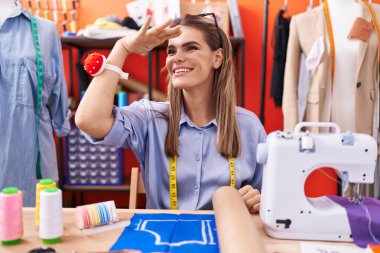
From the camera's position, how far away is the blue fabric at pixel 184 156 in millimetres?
1417

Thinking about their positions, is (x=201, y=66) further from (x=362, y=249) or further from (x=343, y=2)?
(x=343, y=2)

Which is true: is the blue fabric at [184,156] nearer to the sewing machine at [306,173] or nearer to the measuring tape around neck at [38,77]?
the sewing machine at [306,173]

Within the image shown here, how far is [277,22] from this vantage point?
275 centimetres

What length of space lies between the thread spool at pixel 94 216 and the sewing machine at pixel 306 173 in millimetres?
445

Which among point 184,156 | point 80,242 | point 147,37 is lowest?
point 80,242

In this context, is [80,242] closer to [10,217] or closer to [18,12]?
[10,217]

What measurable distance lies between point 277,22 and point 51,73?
5.50 feet


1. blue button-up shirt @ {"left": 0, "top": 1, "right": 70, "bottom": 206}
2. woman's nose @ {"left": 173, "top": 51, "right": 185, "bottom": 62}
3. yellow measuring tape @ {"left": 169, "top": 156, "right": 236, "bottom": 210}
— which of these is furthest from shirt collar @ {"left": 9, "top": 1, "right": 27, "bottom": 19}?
yellow measuring tape @ {"left": 169, "top": 156, "right": 236, "bottom": 210}

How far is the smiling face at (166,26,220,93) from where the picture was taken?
148 centimetres

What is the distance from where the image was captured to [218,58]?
1600 mm

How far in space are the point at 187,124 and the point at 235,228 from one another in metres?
0.69

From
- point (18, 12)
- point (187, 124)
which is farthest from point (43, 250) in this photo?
point (18, 12)

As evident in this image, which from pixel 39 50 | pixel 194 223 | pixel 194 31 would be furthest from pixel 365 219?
pixel 39 50

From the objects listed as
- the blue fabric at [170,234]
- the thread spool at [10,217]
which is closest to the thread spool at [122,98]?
the blue fabric at [170,234]
